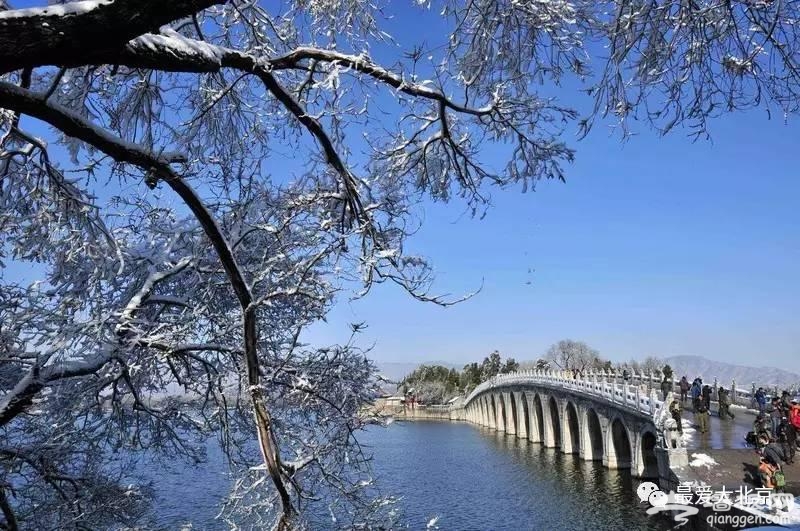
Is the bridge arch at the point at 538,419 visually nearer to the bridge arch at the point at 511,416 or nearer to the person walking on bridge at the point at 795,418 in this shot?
the bridge arch at the point at 511,416

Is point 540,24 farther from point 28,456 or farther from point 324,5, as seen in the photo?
point 28,456

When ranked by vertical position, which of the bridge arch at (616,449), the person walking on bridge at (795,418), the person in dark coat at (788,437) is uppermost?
the person walking on bridge at (795,418)

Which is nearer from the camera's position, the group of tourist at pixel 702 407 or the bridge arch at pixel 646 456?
the group of tourist at pixel 702 407

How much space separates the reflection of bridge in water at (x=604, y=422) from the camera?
63.7 feet

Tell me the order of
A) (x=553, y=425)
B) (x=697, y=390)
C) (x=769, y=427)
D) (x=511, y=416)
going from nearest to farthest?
(x=769, y=427), (x=697, y=390), (x=553, y=425), (x=511, y=416)

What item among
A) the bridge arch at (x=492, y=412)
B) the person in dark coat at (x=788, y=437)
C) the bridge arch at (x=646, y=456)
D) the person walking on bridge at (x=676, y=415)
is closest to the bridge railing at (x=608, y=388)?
the person walking on bridge at (x=676, y=415)

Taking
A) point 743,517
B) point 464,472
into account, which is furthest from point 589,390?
point 743,517

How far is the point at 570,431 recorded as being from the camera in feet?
129

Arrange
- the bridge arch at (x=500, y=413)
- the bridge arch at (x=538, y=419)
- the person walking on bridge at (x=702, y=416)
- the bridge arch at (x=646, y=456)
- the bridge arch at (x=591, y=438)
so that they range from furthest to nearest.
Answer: the bridge arch at (x=500, y=413) < the bridge arch at (x=538, y=419) < the bridge arch at (x=591, y=438) < the bridge arch at (x=646, y=456) < the person walking on bridge at (x=702, y=416)

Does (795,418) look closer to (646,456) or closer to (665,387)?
(646,456)

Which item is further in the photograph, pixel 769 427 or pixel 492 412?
pixel 492 412

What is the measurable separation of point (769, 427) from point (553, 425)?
26.1 m

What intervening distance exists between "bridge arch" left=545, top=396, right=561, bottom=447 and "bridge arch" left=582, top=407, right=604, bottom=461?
7.23m

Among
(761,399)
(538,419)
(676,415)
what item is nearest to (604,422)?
(761,399)
